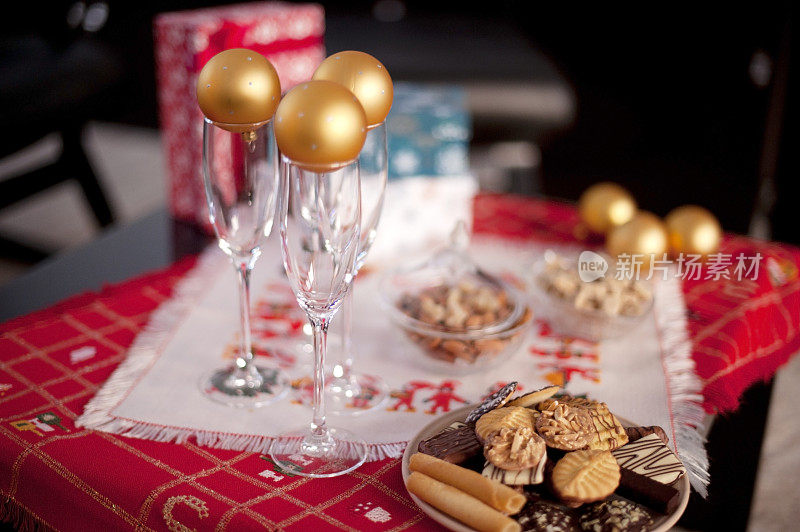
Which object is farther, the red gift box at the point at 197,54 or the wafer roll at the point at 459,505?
the red gift box at the point at 197,54

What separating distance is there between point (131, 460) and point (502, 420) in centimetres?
33

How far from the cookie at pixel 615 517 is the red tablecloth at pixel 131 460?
0.12 meters

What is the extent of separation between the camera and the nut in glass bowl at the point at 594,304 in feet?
3.00

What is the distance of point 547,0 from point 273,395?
2384 millimetres

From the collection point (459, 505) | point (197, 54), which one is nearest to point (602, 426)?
point (459, 505)

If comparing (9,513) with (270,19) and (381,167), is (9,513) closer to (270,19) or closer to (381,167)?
(381,167)

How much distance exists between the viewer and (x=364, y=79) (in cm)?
68

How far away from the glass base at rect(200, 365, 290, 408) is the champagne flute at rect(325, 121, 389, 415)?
0.18 feet

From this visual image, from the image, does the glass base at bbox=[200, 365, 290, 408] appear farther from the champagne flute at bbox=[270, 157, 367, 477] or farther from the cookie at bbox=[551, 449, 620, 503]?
the cookie at bbox=[551, 449, 620, 503]

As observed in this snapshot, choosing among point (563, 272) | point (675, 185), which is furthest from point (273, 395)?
point (675, 185)

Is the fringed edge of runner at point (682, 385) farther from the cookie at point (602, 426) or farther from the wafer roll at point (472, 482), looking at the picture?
the wafer roll at point (472, 482)

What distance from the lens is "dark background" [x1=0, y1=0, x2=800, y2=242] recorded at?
97.3 inches

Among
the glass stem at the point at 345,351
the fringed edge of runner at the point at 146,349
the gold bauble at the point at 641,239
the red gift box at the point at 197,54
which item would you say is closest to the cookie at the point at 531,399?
the glass stem at the point at 345,351

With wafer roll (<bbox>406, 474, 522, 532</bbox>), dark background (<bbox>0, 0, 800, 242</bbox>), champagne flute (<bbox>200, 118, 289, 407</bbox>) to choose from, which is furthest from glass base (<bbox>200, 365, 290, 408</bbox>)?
dark background (<bbox>0, 0, 800, 242</bbox>)
